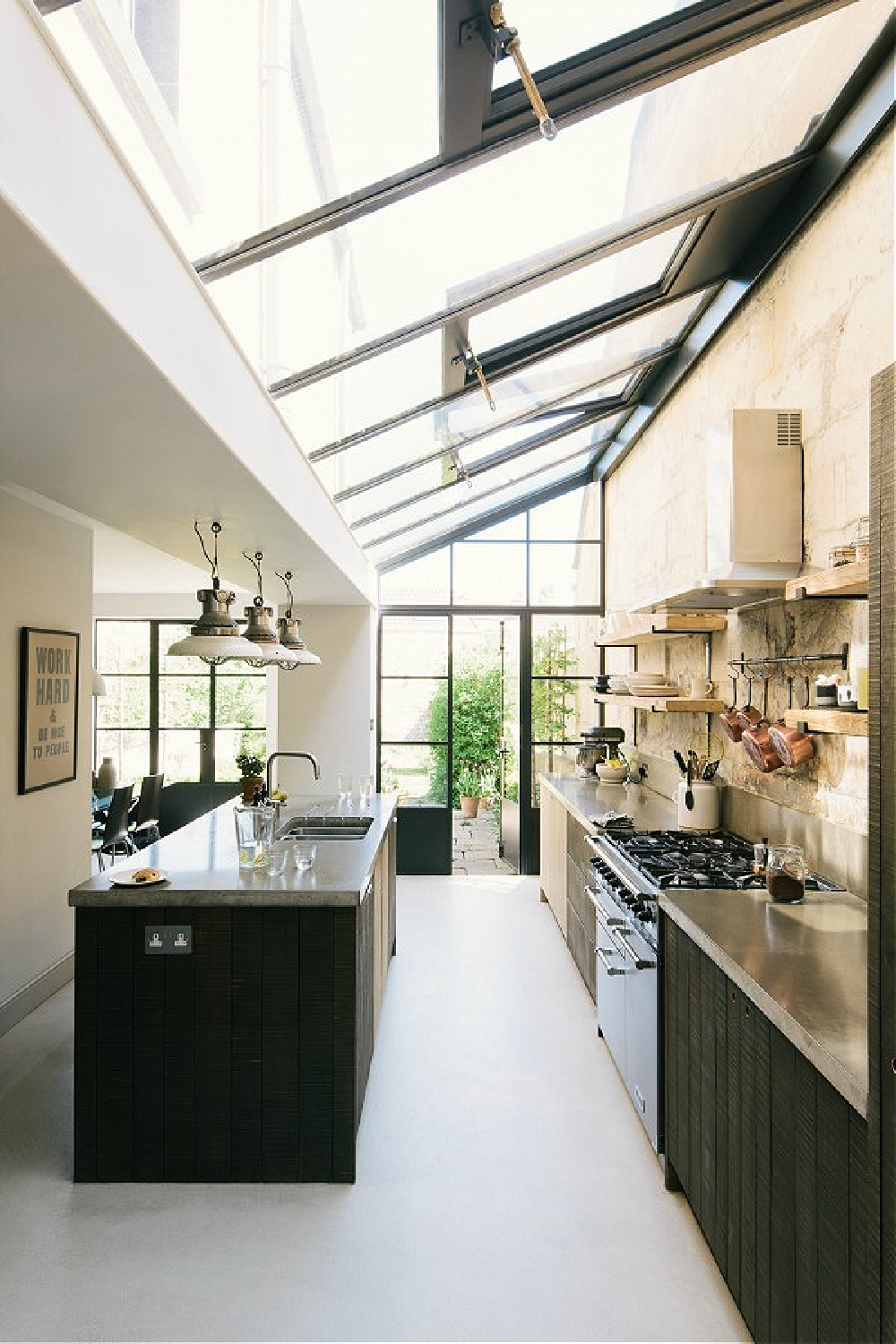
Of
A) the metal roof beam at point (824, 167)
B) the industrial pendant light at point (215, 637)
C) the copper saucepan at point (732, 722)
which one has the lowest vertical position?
the copper saucepan at point (732, 722)

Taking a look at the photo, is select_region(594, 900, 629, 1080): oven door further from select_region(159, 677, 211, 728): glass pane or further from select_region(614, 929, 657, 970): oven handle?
select_region(159, 677, 211, 728): glass pane

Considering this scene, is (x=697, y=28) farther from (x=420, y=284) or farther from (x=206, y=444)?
(x=206, y=444)

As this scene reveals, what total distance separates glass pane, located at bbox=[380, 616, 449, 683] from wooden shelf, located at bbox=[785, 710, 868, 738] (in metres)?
5.09

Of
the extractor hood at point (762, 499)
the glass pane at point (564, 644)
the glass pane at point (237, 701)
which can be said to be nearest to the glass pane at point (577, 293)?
the extractor hood at point (762, 499)

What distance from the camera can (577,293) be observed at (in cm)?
377

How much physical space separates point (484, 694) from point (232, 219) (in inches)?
221

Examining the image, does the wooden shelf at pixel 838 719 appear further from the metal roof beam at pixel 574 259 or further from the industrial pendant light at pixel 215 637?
the industrial pendant light at pixel 215 637

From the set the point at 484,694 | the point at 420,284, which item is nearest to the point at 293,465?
the point at 420,284

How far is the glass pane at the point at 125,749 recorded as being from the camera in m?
9.05

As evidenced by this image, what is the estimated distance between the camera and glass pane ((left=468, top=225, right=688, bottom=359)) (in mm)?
3529

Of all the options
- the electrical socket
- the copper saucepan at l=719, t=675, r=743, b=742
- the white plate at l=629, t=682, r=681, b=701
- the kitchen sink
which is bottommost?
the electrical socket

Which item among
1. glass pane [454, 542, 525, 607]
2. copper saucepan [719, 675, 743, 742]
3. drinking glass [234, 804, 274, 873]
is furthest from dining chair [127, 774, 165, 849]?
copper saucepan [719, 675, 743, 742]

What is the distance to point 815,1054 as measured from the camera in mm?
1565

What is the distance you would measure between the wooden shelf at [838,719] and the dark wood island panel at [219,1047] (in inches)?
61.4
